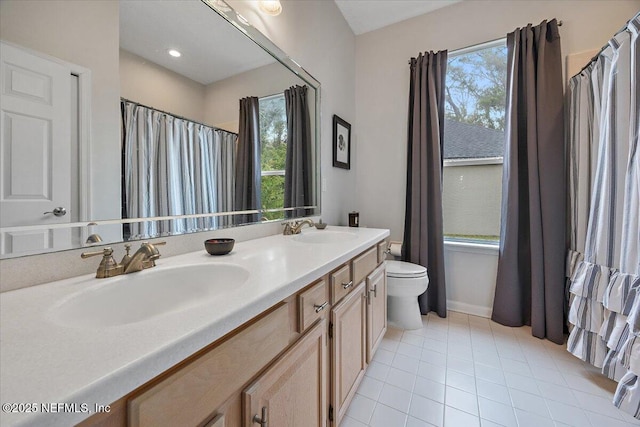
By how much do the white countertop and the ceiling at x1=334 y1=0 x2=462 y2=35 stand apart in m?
2.49

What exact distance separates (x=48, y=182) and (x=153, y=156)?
0.95ft

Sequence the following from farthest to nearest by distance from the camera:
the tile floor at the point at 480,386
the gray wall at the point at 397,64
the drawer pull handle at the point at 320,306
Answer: the gray wall at the point at 397,64
the tile floor at the point at 480,386
the drawer pull handle at the point at 320,306

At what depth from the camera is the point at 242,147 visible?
1.27 meters

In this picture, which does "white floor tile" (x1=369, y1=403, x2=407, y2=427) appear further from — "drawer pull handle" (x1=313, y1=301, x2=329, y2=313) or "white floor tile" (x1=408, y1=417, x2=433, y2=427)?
"drawer pull handle" (x1=313, y1=301, x2=329, y2=313)

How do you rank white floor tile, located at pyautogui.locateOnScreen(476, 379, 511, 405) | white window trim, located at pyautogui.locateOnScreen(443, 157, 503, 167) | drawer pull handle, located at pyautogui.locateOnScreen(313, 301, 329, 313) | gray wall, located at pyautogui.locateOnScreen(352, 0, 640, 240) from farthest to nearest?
1. white window trim, located at pyautogui.locateOnScreen(443, 157, 503, 167)
2. gray wall, located at pyautogui.locateOnScreen(352, 0, 640, 240)
3. white floor tile, located at pyautogui.locateOnScreen(476, 379, 511, 405)
4. drawer pull handle, located at pyautogui.locateOnScreen(313, 301, 329, 313)

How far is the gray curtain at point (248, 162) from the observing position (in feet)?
A: 4.14

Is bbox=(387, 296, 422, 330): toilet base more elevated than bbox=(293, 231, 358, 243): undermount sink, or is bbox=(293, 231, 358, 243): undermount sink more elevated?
bbox=(293, 231, 358, 243): undermount sink

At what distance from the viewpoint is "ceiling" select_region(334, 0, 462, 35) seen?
2148mm

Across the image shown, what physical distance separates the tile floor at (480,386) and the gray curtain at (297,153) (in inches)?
44.2

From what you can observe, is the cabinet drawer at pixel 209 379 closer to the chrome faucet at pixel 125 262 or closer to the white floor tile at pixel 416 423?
the chrome faucet at pixel 125 262

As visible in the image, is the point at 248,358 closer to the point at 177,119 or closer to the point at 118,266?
the point at 118,266

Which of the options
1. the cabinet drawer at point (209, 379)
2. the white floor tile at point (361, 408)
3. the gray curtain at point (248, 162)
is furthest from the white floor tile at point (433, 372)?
the gray curtain at point (248, 162)

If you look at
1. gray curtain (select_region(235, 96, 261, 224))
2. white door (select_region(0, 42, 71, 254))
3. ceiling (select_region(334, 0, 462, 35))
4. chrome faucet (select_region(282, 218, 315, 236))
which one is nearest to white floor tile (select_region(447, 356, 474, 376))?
chrome faucet (select_region(282, 218, 315, 236))

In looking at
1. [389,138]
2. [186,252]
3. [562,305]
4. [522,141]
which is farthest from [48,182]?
[562,305]
